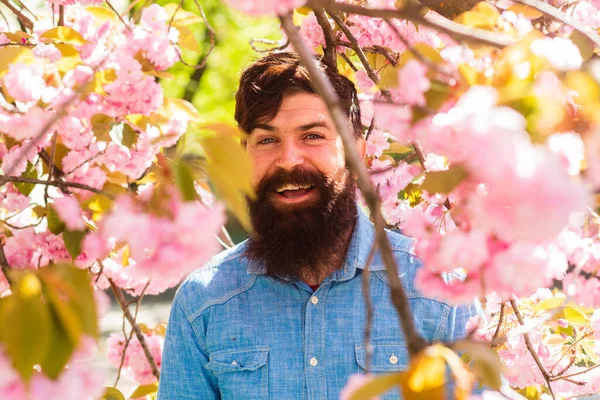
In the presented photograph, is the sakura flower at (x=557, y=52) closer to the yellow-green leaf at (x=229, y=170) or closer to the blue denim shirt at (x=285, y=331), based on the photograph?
the yellow-green leaf at (x=229, y=170)

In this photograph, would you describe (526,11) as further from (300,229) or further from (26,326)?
(300,229)

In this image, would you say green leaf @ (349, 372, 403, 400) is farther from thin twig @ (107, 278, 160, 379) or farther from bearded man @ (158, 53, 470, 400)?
thin twig @ (107, 278, 160, 379)

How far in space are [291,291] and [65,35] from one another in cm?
92

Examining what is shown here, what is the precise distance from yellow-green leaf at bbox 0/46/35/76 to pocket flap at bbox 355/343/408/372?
1.10 metres

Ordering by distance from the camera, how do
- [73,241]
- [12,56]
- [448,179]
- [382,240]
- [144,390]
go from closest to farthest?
[382,240]
[448,179]
[12,56]
[73,241]
[144,390]

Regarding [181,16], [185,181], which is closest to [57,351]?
[185,181]

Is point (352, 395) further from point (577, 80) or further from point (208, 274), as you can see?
point (208, 274)

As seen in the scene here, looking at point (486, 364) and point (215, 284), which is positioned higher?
point (215, 284)

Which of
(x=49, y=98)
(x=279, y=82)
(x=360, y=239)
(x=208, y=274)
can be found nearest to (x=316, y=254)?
(x=360, y=239)

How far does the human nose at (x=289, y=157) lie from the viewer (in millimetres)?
2011

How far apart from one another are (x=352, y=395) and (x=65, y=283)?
11.2 inches

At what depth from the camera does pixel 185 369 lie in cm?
207

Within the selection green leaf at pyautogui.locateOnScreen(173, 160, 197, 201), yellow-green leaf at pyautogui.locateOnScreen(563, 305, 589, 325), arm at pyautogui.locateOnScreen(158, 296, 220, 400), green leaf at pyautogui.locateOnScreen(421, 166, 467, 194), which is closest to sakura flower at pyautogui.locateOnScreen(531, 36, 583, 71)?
Answer: green leaf at pyautogui.locateOnScreen(421, 166, 467, 194)

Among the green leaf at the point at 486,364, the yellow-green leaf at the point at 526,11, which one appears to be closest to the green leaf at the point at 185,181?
the green leaf at the point at 486,364
